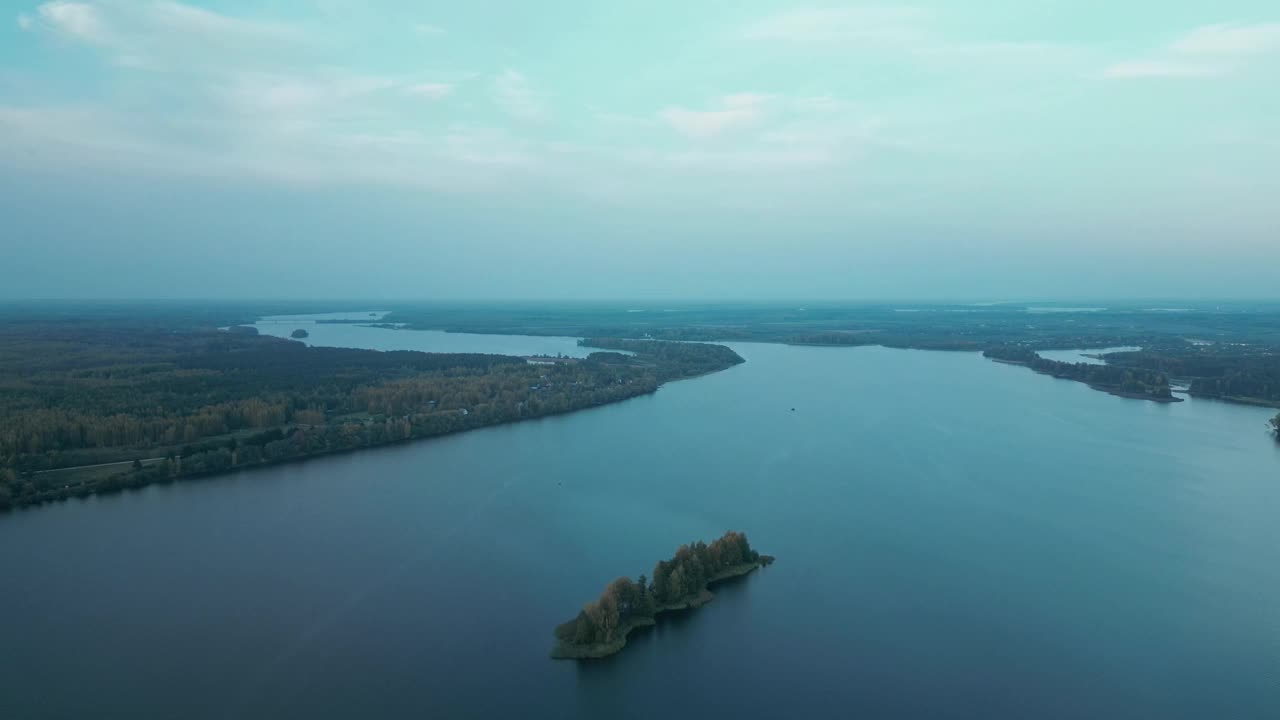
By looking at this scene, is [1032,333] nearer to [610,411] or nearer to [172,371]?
[610,411]

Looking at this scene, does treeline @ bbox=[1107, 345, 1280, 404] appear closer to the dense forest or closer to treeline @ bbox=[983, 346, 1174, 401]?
treeline @ bbox=[983, 346, 1174, 401]

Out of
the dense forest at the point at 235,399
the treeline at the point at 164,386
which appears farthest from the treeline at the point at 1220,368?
the treeline at the point at 164,386

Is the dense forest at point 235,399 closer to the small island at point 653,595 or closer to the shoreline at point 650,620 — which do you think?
the small island at point 653,595

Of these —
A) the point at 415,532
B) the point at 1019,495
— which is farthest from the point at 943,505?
the point at 415,532

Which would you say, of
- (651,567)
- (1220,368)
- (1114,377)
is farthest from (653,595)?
(1220,368)

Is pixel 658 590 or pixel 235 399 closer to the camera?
pixel 658 590

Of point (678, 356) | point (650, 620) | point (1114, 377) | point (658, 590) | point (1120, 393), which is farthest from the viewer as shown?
point (678, 356)

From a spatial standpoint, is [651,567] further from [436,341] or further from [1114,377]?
[436,341]
